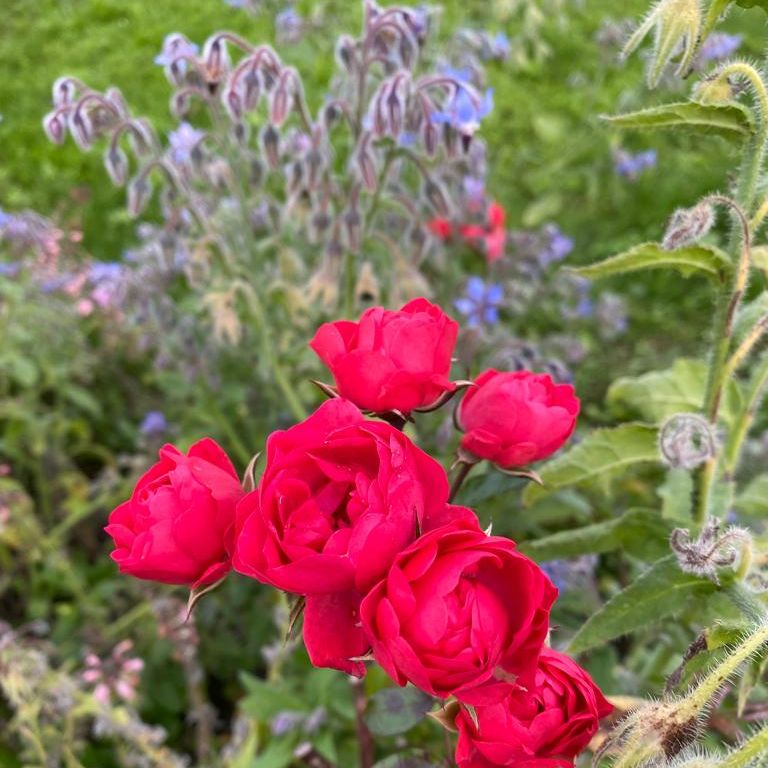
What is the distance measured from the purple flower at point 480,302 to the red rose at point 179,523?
1241mm

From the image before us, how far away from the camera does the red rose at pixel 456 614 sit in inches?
22.0

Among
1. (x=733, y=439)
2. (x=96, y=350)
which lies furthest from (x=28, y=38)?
(x=733, y=439)

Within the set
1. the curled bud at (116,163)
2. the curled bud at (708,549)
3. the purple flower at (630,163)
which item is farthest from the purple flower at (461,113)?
the purple flower at (630,163)

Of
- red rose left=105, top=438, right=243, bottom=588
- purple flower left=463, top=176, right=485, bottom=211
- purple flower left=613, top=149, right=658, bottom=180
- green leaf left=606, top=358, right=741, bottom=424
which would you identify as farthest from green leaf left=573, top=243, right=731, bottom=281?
purple flower left=613, top=149, right=658, bottom=180

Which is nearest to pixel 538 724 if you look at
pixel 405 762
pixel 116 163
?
pixel 405 762

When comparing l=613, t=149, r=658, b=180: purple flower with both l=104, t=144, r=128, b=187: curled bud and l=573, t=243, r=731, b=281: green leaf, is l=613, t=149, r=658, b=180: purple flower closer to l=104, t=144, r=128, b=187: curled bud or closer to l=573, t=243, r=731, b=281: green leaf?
l=104, t=144, r=128, b=187: curled bud

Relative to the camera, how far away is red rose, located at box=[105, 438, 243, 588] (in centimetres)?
66

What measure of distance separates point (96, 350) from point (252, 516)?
6.06 ft

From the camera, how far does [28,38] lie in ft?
12.2

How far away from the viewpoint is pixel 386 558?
597mm

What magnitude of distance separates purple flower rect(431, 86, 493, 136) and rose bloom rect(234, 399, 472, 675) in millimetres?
889

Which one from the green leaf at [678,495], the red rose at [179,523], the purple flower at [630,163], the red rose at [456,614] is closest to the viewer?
the red rose at [456,614]

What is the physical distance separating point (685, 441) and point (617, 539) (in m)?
0.17

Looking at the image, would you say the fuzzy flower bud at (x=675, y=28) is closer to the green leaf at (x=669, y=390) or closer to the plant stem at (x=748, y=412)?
the plant stem at (x=748, y=412)
